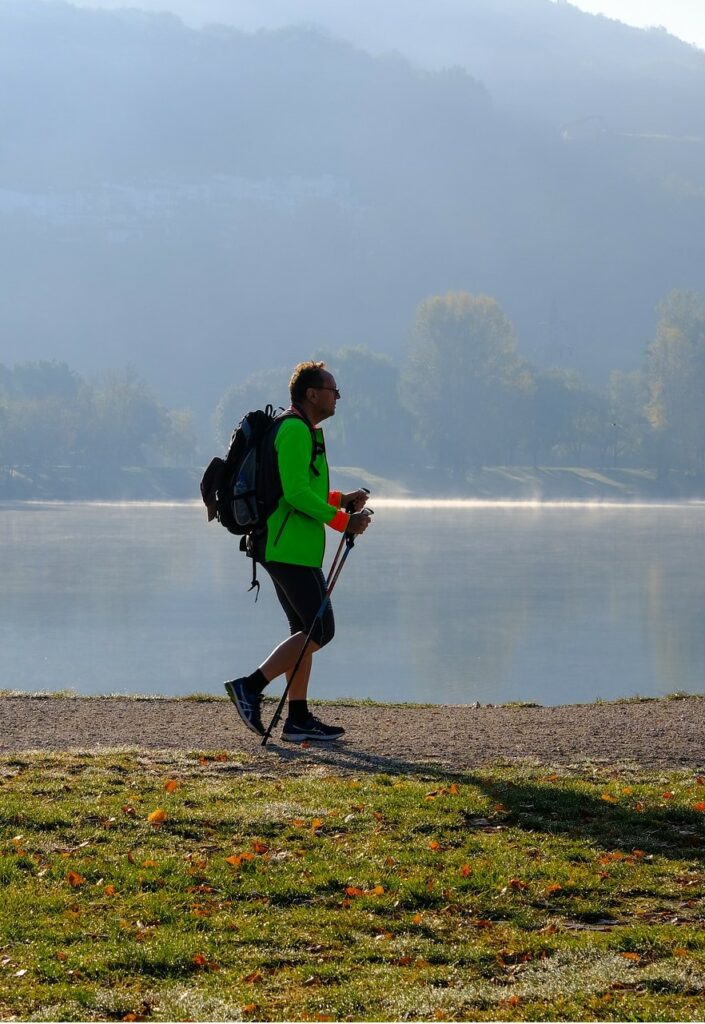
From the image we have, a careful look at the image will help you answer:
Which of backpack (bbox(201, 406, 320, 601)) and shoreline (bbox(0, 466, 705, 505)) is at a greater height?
shoreline (bbox(0, 466, 705, 505))

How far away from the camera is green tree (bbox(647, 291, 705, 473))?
417 ft

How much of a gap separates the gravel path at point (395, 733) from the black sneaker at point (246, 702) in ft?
0.64

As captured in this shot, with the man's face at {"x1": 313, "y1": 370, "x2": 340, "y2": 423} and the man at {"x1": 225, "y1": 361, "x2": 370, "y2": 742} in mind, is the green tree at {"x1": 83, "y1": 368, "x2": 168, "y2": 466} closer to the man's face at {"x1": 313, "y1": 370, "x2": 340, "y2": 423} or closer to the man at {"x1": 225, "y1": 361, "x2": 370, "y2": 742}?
the man at {"x1": 225, "y1": 361, "x2": 370, "y2": 742}

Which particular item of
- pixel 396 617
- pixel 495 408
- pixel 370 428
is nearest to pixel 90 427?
pixel 370 428

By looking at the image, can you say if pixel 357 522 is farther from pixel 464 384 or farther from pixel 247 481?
pixel 464 384

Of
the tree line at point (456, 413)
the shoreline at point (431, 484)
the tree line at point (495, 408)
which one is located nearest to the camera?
the shoreline at point (431, 484)

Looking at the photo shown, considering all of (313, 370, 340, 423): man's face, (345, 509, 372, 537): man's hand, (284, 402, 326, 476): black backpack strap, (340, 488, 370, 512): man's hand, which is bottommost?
(345, 509, 372, 537): man's hand

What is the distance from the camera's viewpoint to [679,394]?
12912 centimetres

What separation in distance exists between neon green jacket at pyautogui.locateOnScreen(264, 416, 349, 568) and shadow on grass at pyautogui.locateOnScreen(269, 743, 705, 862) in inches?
66.9

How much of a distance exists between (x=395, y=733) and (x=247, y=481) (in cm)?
279

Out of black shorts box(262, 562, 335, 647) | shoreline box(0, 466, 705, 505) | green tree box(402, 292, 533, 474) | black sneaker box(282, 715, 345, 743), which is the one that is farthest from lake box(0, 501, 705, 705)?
green tree box(402, 292, 533, 474)

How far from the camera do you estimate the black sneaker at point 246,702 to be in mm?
10445

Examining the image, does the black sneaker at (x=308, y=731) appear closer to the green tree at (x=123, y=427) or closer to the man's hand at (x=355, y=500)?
the man's hand at (x=355, y=500)

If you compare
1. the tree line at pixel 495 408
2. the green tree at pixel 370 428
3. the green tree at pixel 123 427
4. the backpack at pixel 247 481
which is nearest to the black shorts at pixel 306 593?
the backpack at pixel 247 481
